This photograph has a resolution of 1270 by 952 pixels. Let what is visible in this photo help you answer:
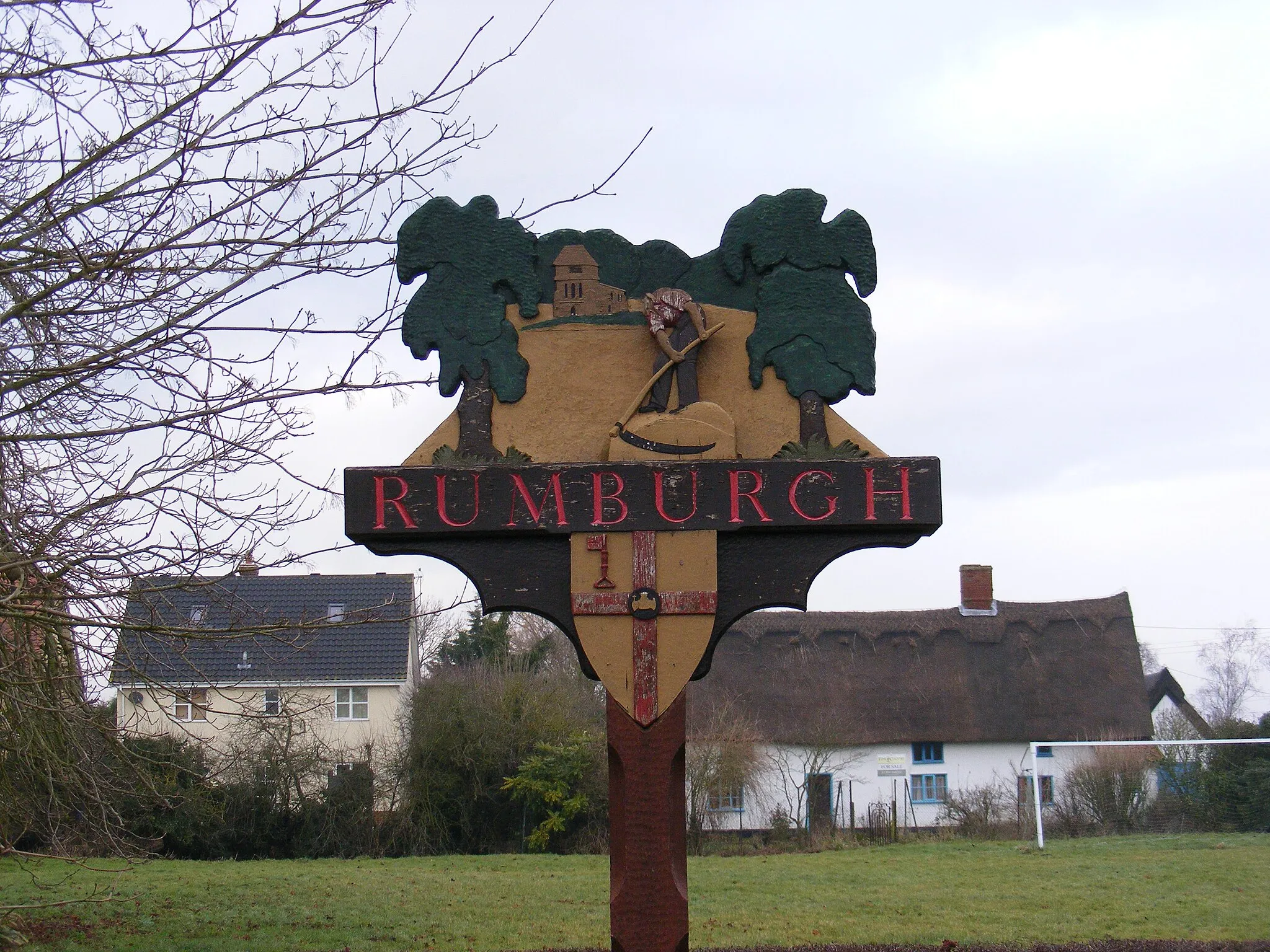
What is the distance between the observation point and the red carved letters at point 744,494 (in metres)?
5.77

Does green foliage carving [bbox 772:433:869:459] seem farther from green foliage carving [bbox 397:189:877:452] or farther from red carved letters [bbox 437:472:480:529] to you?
red carved letters [bbox 437:472:480:529]

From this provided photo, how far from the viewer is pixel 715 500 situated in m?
5.79

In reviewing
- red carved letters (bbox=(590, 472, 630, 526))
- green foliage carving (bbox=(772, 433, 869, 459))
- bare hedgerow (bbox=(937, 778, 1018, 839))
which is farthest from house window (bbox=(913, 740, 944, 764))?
red carved letters (bbox=(590, 472, 630, 526))

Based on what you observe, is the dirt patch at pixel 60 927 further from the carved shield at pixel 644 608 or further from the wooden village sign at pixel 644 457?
the carved shield at pixel 644 608

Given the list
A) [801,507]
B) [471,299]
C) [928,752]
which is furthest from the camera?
[928,752]

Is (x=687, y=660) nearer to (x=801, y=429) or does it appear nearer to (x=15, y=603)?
(x=801, y=429)

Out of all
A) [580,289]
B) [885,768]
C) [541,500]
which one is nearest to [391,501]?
[541,500]

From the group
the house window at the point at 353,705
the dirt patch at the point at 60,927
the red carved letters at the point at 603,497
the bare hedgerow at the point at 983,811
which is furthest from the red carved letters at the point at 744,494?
the house window at the point at 353,705

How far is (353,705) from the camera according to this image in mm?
26938

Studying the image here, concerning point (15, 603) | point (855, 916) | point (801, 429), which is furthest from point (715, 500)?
point (855, 916)

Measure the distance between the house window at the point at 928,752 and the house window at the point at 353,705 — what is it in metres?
12.7

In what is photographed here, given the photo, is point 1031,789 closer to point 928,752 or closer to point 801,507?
point 928,752

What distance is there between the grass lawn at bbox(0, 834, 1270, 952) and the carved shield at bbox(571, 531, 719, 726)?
604 cm

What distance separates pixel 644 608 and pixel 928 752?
1025 inches
